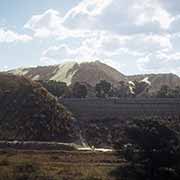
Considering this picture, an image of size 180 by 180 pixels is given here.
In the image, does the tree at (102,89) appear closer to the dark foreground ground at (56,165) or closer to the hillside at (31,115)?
the hillside at (31,115)

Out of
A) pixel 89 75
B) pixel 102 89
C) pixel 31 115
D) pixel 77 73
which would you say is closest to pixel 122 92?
pixel 102 89

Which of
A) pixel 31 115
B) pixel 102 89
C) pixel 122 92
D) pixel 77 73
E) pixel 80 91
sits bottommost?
pixel 31 115

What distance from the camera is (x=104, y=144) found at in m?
59.1

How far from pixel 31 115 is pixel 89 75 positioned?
74.2 m

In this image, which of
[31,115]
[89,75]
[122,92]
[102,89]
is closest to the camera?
[31,115]

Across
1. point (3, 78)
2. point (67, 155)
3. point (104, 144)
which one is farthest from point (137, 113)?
point (67, 155)

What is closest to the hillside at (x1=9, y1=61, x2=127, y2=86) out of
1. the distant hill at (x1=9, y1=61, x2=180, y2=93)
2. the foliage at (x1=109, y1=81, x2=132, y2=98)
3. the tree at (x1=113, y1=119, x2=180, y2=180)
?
the distant hill at (x1=9, y1=61, x2=180, y2=93)

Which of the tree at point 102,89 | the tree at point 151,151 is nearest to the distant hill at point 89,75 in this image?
the tree at point 102,89

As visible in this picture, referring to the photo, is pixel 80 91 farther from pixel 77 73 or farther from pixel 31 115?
pixel 77 73

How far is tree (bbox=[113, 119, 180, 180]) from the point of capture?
37156mm

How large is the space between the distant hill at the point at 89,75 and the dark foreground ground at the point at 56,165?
8276 centimetres

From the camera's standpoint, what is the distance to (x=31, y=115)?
6241 centimetres

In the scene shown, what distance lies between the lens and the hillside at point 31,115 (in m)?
59.8

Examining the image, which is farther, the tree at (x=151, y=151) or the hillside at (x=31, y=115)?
the hillside at (x=31, y=115)
